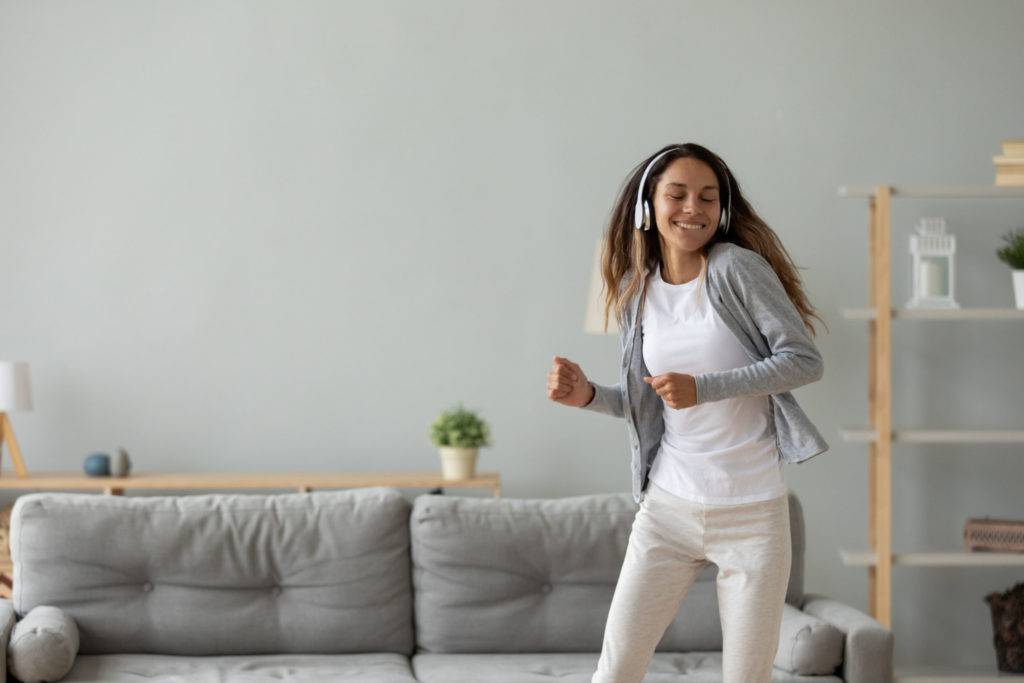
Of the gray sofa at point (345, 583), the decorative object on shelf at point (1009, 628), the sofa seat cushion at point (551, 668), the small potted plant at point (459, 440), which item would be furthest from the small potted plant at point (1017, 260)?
the small potted plant at point (459, 440)

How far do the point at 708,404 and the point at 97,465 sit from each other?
224 cm

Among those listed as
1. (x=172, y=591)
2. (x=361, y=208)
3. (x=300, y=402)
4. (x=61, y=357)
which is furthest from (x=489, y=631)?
(x=61, y=357)

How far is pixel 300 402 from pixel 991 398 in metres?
2.37

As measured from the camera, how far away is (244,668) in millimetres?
2494

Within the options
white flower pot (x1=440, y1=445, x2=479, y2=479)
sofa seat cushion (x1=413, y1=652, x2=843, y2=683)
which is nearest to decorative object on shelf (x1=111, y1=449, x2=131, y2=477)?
white flower pot (x1=440, y1=445, x2=479, y2=479)

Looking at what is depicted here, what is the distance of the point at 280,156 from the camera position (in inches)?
143

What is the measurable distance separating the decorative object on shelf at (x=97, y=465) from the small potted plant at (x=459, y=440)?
1.02m

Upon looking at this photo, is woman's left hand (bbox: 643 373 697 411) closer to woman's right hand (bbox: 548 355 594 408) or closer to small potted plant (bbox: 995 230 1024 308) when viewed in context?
woman's right hand (bbox: 548 355 594 408)

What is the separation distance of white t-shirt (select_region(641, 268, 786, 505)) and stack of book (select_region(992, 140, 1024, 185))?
187 centimetres

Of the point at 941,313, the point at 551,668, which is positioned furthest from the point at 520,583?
the point at 941,313

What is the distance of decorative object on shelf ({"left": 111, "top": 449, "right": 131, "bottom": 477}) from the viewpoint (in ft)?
11.1

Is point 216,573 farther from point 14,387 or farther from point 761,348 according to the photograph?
point 761,348

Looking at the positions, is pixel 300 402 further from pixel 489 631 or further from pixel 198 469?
pixel 489 631

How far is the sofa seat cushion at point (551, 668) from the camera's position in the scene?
95.5 inches
